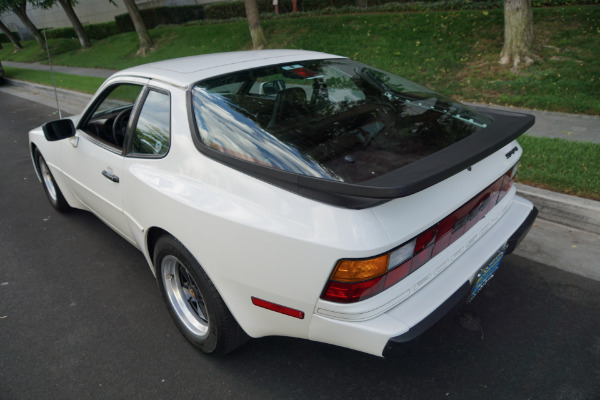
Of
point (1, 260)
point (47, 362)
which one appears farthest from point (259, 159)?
point (1, 260)

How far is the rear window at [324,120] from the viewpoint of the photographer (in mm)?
2040

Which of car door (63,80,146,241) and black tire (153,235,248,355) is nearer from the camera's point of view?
black tire (153,235,248,355)

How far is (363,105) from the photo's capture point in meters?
2.62

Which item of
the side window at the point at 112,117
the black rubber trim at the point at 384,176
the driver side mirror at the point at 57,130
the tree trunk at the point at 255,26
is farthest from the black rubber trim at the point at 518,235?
the tree trunk at the point at 255,26

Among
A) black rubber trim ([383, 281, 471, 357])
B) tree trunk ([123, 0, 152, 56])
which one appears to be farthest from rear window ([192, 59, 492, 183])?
tree trunk ([123, 0, 152, 56])

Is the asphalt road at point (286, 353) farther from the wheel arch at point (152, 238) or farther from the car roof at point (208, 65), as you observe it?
the car roof at point (208, 65)

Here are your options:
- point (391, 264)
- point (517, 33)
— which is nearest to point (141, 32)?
point (517, 33)

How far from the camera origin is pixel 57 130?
3.19 metres

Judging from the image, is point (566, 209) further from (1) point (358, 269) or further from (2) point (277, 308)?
(2) point (277, 308)

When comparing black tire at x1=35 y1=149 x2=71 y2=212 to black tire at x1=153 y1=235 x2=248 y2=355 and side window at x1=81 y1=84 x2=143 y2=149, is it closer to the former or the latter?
side window at x1=81 y1=84 x2=143 y2=149

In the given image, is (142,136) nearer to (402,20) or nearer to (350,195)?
(350,195)

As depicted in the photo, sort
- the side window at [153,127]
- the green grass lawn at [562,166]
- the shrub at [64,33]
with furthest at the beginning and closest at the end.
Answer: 1. the shrub at [64,33]
2. the green grass lawn at [562,166]
3. the side window at [153,127]

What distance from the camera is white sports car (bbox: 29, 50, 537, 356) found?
5.86ft

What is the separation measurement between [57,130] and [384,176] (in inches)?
103
